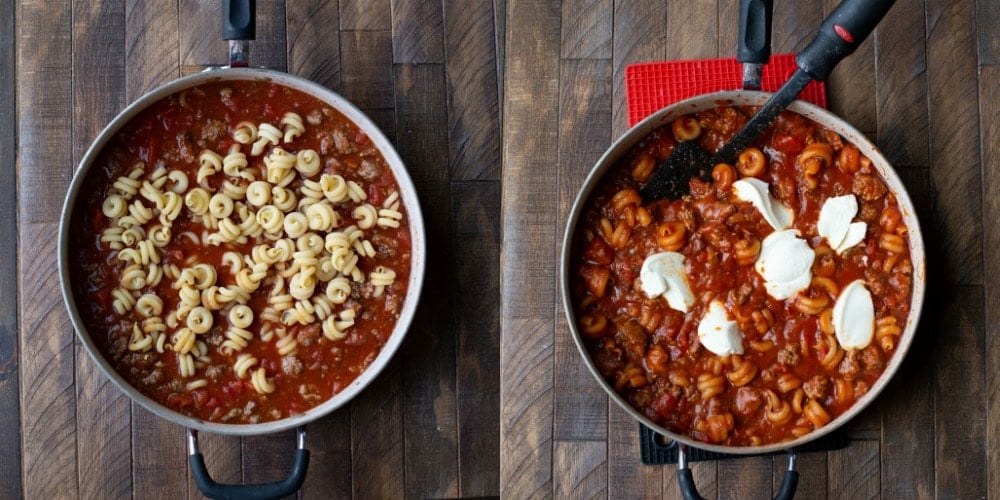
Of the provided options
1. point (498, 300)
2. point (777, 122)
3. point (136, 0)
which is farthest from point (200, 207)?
point (777, 122)

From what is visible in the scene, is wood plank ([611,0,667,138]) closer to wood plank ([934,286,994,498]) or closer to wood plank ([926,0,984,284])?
wood plank ([926,0,984,284])

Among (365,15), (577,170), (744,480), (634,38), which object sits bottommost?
(744,480)

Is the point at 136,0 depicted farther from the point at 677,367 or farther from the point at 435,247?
the point at 677,367

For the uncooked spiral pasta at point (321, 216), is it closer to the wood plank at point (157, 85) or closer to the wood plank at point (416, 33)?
the wood plank at point (416, 33)

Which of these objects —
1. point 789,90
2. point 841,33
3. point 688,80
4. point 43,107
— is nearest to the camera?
point 841,33

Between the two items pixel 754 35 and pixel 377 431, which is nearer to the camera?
pixel 754 35

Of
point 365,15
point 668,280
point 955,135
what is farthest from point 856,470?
A: point 365,15

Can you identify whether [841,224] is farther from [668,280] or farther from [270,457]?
[270,457]

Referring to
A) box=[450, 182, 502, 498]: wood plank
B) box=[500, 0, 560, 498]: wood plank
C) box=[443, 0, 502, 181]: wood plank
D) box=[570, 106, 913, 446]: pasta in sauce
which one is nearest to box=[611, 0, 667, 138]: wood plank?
box=[500, 0, 560, 498]: wood plank
